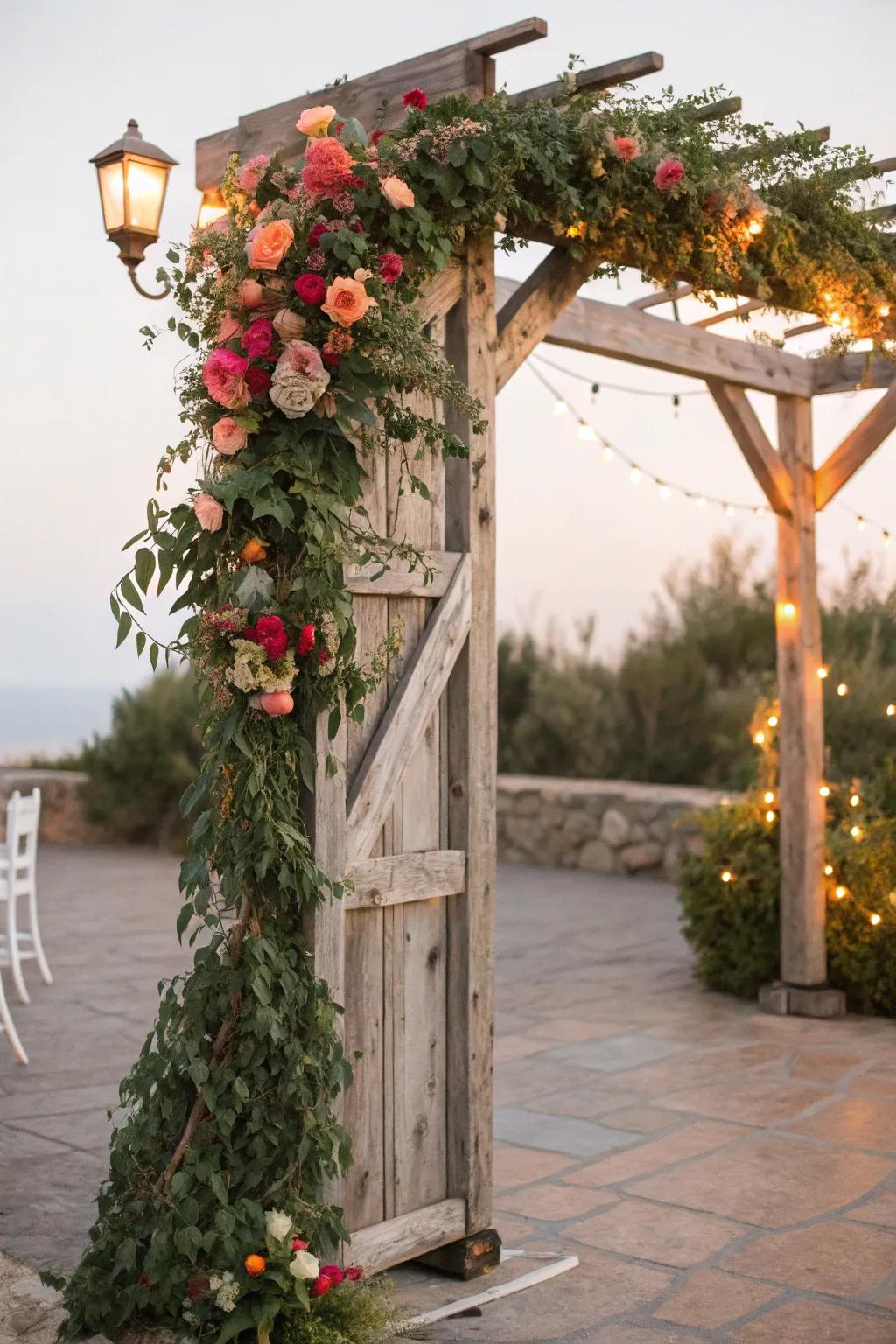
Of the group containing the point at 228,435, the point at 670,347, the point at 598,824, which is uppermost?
the point at 670,347

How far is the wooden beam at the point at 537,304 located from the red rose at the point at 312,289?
0.82 metres

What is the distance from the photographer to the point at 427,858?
3512mm

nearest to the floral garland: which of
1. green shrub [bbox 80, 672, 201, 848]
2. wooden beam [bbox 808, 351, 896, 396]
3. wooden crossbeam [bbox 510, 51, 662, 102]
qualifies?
wooden crossbeam [bbox 510, 51, 662, 102]

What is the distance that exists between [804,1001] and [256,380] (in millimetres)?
4426

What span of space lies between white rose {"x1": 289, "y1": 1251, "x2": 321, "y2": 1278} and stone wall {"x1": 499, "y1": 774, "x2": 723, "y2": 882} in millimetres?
7034

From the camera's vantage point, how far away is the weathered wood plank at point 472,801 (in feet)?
11.8

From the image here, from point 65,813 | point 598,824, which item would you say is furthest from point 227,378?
point 65,813

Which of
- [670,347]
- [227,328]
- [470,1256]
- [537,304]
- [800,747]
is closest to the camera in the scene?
[227,328]

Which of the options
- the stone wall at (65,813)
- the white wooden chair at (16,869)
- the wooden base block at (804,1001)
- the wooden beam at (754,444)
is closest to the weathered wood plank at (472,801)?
the white wooden chair at (16,869)

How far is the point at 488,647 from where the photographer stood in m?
3.71

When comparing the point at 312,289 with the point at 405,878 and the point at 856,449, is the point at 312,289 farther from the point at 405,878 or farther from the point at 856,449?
the point at 856,449

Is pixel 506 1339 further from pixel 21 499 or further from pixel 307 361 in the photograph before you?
pixel 21 499

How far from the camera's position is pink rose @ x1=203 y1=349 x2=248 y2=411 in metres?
3.03

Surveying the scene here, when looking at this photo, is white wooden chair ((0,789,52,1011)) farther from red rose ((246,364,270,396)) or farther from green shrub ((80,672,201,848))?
green shrub ((80,672,201,848))
